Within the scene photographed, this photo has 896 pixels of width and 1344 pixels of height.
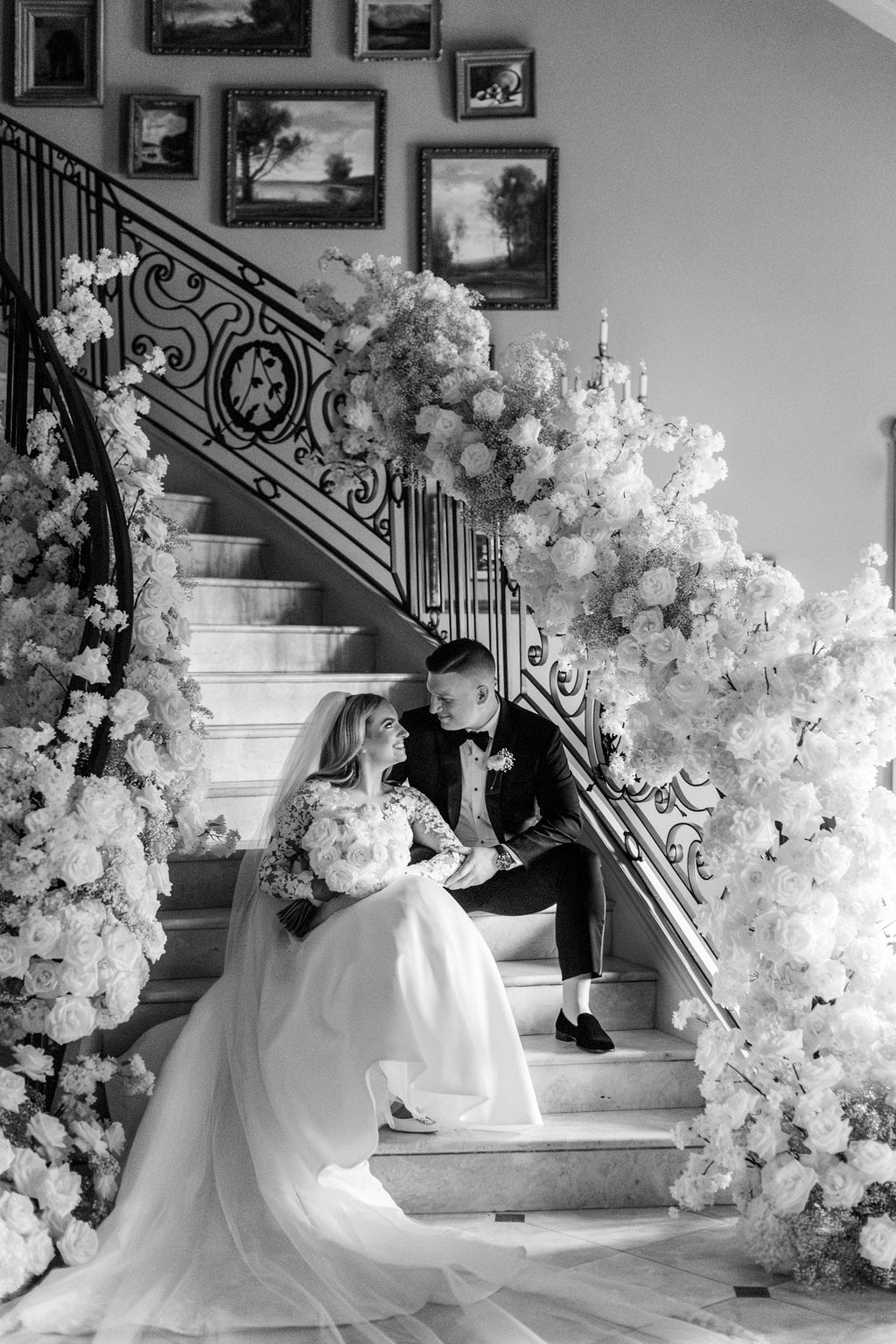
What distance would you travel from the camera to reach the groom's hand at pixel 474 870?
4.21 metres

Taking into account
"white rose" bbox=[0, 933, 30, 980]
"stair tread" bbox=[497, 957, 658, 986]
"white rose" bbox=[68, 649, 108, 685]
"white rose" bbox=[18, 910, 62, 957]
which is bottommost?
"stair tread" bbox=[497, 957, 658, 986]

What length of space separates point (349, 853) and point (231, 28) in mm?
5089

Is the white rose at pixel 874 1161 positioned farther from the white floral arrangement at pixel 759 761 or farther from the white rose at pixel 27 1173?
the white rose at pixel 27 1173

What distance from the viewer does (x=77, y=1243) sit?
3084 millimetres

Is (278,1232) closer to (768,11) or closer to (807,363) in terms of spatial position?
(807,363)

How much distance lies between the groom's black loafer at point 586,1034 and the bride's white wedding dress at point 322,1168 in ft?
1.42

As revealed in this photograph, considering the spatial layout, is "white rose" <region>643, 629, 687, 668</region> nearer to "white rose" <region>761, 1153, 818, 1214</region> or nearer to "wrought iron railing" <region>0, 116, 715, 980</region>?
"white rose" <region>761, 1153, 818, 1214</region>

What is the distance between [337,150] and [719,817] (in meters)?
4.97

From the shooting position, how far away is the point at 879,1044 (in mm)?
3342

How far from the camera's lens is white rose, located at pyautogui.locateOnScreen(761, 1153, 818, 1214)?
322 centimetres

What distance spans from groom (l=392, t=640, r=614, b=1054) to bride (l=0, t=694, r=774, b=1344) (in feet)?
0.75

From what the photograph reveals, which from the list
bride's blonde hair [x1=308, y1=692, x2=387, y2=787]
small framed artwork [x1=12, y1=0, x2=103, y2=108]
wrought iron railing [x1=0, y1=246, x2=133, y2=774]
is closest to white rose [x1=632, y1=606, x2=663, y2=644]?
bride's blonde hair [x1=308, y1=692, x2=387, y2=787]

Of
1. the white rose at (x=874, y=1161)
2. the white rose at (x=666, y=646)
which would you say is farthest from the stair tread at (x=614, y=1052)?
the white rose at (x=666, y=646)

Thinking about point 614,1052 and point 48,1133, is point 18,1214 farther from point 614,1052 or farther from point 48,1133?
point 614,1052
